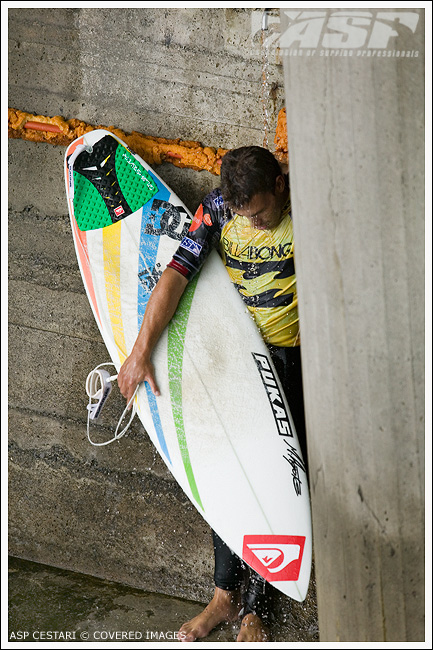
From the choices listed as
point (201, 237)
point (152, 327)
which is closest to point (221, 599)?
point (152, 327)

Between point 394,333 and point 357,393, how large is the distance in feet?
0.60

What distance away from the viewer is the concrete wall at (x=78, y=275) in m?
2.21

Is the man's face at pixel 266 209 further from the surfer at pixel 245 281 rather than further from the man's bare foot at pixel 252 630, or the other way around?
the man's bare foot at pixel 252 630

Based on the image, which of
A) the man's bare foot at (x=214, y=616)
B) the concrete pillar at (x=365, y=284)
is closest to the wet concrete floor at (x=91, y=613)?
the man's bare foot at (x=214, y=616)

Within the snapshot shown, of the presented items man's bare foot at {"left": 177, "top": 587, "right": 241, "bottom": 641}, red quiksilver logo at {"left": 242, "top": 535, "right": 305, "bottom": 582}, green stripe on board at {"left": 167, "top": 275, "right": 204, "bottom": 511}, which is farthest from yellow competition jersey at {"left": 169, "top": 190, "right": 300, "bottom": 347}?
man's bare foot at {"left": 177, "top": 587, "right": 241, "bottom": 641}

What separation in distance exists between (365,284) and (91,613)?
201 cm

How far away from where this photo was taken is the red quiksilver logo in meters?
1.97

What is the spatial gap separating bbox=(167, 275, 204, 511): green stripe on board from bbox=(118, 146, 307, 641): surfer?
1.5 inches

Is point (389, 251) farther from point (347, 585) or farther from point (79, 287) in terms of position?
point (79, 287)

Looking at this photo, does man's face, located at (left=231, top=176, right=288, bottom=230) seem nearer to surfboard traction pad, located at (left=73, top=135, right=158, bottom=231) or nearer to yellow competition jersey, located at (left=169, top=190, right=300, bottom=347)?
yellow competition jersey, located at (left=169, top=190, right=300, bottom=347)

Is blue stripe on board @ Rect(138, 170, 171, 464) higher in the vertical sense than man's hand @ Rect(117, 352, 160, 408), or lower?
higher

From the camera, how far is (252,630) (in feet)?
6.95

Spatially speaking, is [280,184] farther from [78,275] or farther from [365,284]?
[78,275]

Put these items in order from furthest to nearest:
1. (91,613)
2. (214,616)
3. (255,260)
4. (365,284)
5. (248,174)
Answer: (91,613)
(214,616)
(255,260)
(248,174)
(365,284)
